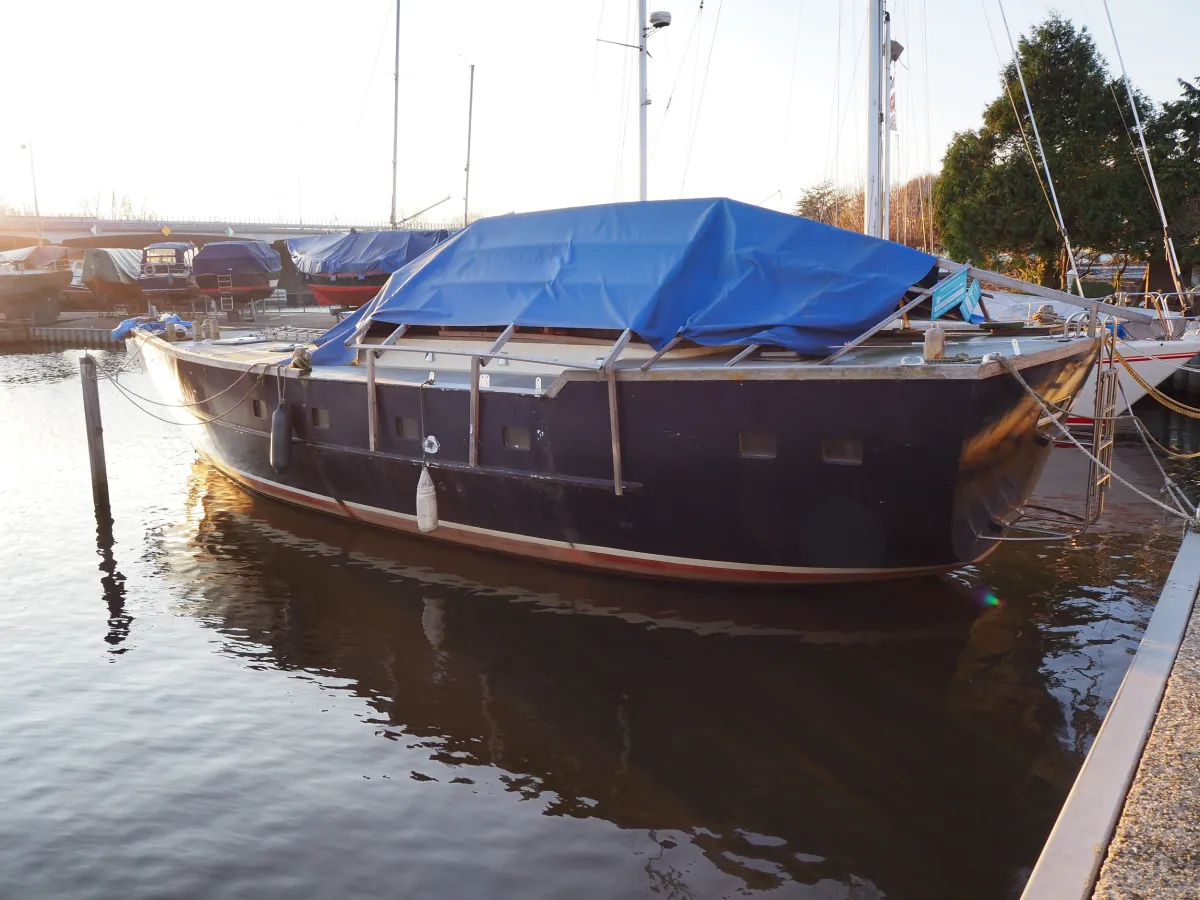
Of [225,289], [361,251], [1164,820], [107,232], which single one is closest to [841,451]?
[1164,820]

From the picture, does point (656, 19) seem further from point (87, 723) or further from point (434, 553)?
point (87, 723)

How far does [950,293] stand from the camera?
8258 mm

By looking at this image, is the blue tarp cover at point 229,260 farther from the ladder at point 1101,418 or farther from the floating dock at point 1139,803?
the floating dock at point 1139,803

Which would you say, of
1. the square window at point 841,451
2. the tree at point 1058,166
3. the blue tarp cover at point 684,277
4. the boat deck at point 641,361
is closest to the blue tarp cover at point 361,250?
the boat deck at point 641,361

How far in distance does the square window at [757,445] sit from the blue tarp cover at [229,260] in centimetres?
4023

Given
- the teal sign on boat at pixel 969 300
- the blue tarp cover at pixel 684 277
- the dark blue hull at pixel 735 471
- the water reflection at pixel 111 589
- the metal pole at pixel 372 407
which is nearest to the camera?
the dark blue hull at pixel 735 471

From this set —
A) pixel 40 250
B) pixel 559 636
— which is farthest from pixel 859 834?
pixel 40 250

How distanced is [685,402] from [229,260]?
40.0 metres

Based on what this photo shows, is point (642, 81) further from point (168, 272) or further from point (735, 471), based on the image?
point (168, 272)

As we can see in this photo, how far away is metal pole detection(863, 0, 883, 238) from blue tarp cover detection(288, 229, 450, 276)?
29.6 feet

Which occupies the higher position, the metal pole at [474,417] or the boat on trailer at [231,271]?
the boat on trailer at [231,271]

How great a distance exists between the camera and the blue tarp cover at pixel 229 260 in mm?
42781

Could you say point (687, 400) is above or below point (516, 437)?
above

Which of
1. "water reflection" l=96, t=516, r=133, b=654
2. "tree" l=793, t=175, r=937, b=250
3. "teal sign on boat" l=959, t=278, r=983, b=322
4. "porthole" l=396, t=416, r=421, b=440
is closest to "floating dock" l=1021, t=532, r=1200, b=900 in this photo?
"teal sign on boat" l=959, t=278, r=983, b=322
